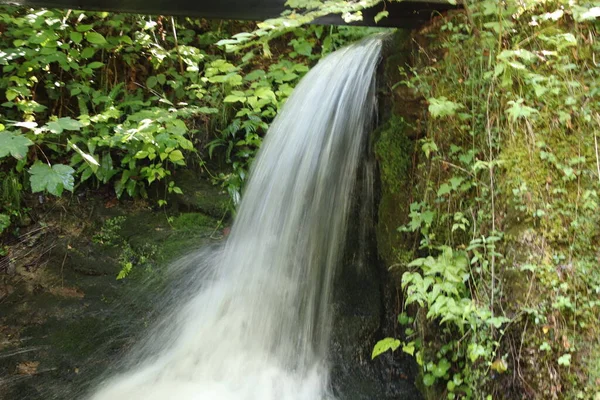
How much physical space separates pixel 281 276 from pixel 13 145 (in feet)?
6.79

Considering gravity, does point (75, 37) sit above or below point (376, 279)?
above

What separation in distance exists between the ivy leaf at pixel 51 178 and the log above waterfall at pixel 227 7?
1114 mm

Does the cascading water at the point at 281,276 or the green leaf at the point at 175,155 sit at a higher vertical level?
the green leaf at the point at 175,155

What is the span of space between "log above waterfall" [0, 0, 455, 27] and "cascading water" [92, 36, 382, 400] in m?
0.72

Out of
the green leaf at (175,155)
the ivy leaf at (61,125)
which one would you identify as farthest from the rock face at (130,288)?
the ivy leaf at (61,125)

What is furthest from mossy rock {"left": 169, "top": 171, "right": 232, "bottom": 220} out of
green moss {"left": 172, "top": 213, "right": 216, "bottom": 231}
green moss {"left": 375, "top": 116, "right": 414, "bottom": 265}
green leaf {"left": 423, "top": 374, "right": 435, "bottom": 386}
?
green leaf {"left": 423, "top": 374, "right": 435, "bottom": 386}

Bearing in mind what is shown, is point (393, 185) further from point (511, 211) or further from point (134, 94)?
point (134, 94)

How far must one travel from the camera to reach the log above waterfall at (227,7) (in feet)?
9.32

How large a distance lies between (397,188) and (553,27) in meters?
1.27

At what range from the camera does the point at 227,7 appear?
293 centimetres

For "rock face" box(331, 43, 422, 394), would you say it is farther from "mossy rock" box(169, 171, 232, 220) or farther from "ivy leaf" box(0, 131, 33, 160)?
"ivy leaf" box(0, 131, 33, 160)

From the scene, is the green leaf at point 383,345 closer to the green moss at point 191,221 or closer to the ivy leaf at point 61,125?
the green moss at point 191,221

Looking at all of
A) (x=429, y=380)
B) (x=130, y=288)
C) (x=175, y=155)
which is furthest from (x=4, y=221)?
(x=429, y=380)

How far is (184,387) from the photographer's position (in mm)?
2977
